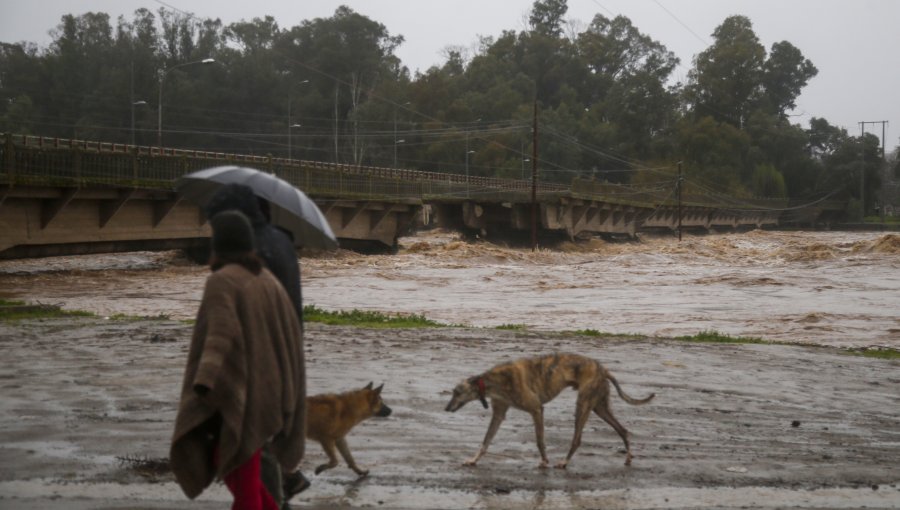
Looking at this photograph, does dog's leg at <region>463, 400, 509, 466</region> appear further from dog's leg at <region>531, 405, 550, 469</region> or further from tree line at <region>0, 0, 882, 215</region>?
tree line at <region>0, 0, 882, 215</region>

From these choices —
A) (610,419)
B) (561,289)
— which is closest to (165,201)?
(561,289)

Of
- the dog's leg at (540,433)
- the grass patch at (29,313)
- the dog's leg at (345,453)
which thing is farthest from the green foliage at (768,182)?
the dog's leg at (345,453)

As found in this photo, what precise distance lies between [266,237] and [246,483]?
1.31m

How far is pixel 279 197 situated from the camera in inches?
241

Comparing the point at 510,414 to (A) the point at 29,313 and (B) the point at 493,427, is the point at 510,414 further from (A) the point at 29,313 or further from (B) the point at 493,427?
→ (A) the point at 29,313

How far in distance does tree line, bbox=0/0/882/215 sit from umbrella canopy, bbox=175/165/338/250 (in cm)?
5523

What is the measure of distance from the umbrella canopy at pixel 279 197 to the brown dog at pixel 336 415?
40.4 inches

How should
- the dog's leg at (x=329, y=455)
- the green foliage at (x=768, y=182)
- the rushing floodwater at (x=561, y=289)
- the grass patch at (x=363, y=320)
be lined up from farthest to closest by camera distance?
the green foliage at (x=768, y=182)
the rushing floodwater at (x=561, y=289)
the grass patch at (x=363, y=320)
the dog's leg at (x=329, y=455)

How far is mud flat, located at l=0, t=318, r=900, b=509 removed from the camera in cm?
715

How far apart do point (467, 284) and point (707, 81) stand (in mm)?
102562

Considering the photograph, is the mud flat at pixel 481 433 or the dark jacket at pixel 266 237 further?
the mud flat at pixel 481 433

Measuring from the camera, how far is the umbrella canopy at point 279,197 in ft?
20.2

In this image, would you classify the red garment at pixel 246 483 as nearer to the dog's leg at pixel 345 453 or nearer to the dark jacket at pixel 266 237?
the dark jacket at pixel 266 237

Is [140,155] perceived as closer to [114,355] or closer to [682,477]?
[114,355]
